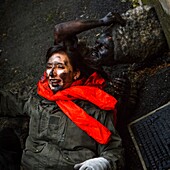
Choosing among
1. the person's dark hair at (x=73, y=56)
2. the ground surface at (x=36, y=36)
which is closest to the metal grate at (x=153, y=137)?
the ground surface at (x=36, y=36)

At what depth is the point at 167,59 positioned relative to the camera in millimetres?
5633

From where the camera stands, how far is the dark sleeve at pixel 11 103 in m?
4.91

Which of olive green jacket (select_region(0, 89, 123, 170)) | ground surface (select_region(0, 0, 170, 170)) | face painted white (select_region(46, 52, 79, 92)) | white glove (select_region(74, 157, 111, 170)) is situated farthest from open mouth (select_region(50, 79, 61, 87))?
ground surface (select_region(0, 0, 170, 170))

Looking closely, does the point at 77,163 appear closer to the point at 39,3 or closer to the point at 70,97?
the point at 70,97

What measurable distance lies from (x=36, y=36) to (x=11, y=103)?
7.74ft

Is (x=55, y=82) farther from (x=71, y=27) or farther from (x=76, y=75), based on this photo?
(x=71, y=27)

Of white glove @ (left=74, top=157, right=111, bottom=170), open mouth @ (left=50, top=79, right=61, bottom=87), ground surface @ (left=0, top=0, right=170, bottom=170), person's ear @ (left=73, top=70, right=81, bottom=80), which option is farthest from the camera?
ground surface @ (left=0, top=0, right=170, bottom=170)

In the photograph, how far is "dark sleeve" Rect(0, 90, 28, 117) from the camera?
4.91 metres

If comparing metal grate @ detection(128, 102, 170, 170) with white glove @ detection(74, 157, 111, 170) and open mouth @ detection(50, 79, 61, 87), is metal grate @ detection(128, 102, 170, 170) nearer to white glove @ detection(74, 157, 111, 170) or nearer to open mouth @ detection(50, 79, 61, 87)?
white glove @ detection(74, 157, 111, 170)

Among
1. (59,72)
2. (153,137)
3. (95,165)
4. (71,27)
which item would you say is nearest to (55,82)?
(59,72)

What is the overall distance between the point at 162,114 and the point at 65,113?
1298 millimetres

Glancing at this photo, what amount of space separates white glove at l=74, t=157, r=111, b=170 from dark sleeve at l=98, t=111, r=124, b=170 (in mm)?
105

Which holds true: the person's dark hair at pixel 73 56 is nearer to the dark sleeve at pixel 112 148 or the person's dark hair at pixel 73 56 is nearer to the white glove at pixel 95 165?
the dark sleeve at pixel 112 148

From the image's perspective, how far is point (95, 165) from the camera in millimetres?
3912
